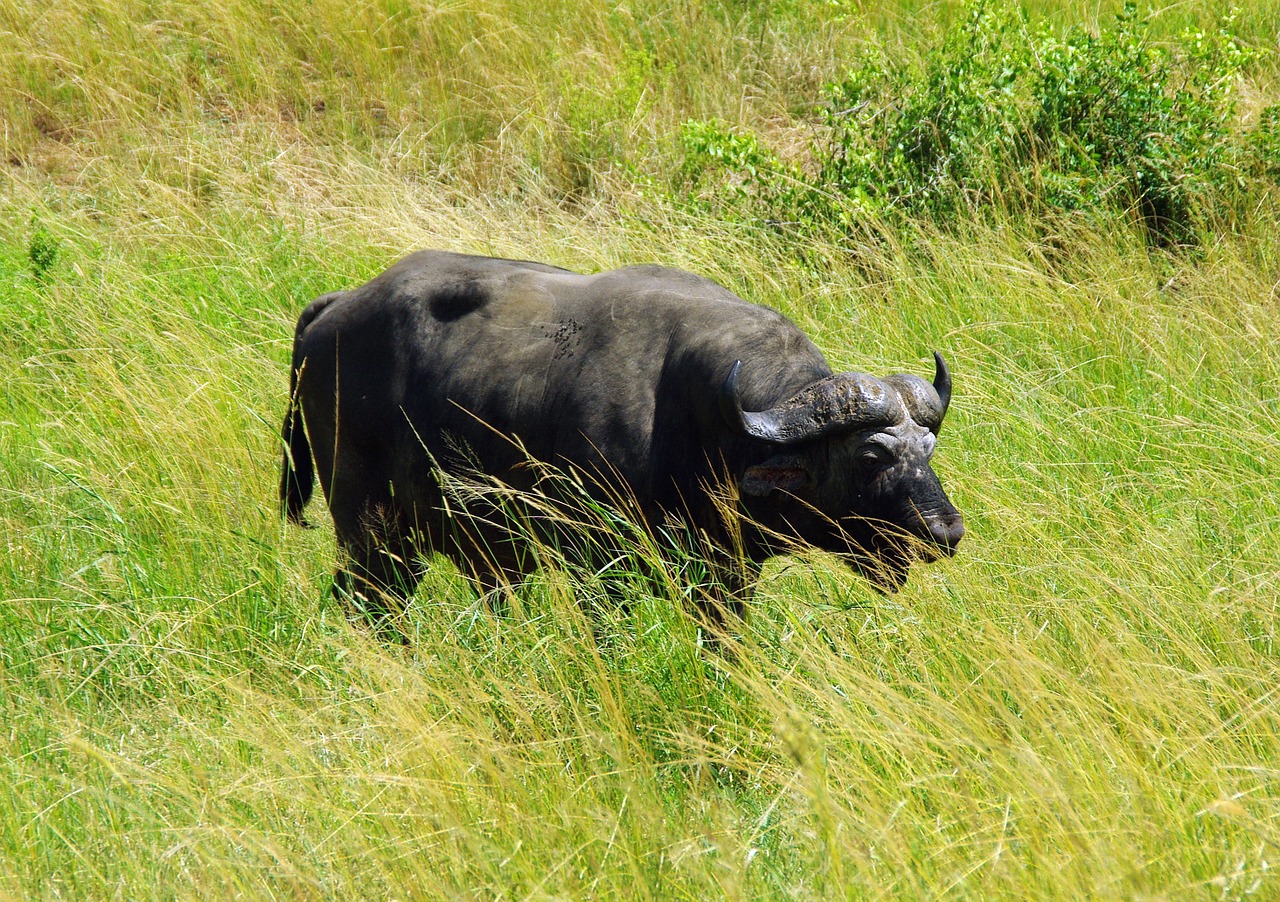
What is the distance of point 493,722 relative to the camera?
3.39 meters

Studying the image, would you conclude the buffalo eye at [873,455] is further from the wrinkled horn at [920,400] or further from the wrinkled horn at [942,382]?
the wrinkled horn at [942,382]

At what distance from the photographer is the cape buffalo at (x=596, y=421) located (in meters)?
4.14

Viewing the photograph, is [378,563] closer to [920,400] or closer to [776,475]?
[776,475]

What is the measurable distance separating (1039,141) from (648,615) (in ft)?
18.1

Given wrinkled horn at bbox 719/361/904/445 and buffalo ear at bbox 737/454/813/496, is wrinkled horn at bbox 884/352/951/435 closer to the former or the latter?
wrinkled horn at bbox 719/361/904/445

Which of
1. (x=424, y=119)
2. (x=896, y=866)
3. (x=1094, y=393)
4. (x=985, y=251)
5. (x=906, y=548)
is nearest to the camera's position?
(x=896, y=866)

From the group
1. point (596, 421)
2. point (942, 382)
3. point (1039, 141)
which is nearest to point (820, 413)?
point (942, 382)

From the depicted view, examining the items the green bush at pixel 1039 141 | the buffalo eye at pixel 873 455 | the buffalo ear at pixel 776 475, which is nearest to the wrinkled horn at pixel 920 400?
the buffalo eye at pixel 873 455

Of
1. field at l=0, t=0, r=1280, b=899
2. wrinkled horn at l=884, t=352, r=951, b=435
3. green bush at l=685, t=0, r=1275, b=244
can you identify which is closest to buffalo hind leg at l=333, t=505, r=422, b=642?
field at l=0, t=0, r=1280, b=899

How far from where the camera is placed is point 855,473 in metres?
4.16

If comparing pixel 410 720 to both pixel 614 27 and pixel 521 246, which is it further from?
pixel 614 27

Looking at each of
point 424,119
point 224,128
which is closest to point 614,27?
point 424,119

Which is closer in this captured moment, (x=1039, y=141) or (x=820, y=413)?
(x=820, y=413)

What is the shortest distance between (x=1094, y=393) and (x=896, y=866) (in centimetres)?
399
